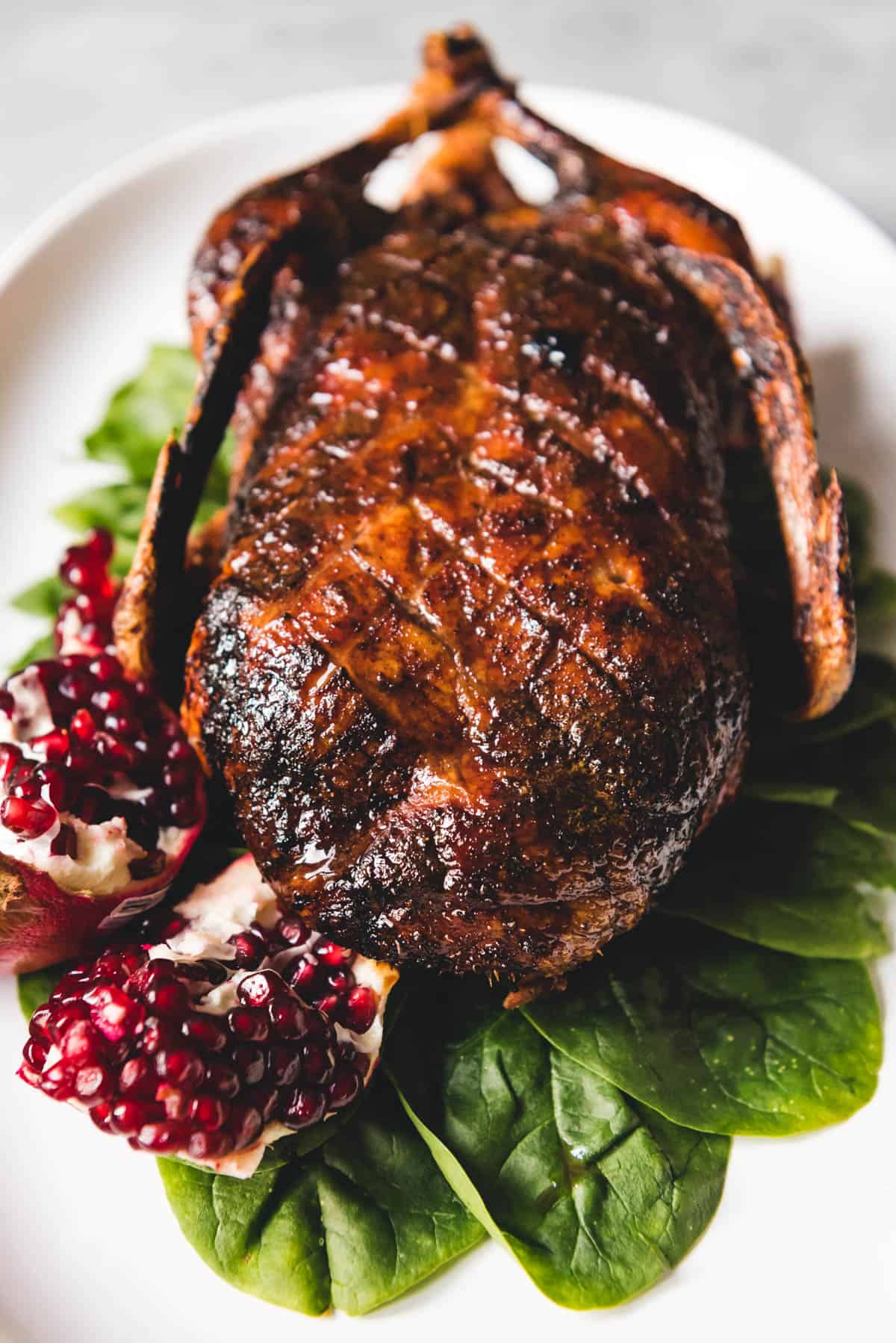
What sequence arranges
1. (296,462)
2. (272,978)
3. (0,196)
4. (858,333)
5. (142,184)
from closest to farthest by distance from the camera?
(272,978), (296,462), (858,333), (142,184), (0,196)

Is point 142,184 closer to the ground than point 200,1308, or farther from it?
farther from it

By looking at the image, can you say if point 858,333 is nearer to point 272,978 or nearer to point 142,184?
point 142,184

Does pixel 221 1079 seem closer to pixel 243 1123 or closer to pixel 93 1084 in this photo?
pixel 243 1123

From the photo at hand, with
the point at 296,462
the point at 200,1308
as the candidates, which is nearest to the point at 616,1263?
the point at 200,1308

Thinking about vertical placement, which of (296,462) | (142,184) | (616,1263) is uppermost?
(142,184)

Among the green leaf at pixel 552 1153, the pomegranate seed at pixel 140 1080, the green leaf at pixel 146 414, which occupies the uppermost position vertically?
the green leaf at pixel 146 414

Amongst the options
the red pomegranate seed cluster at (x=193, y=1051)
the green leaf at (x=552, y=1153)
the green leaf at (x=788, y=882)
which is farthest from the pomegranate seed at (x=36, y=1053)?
the green leaf at (x=788, y=882)

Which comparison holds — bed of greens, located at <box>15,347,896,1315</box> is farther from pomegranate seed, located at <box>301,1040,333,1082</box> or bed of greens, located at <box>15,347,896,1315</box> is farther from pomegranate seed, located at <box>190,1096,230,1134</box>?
pomegranate seed, located at <box>190,1096,230,1134</box>

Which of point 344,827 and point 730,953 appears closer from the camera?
point 344,827

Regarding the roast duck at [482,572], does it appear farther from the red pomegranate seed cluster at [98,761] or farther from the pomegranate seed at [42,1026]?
the pomegranate seed at [42,1026]
